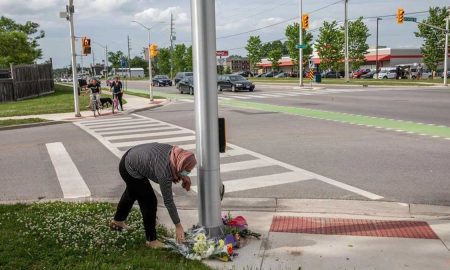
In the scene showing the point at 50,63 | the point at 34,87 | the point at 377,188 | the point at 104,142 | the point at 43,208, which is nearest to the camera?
the point at 43,208

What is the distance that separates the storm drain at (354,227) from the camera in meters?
5.57

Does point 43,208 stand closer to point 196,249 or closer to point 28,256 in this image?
point 28,256

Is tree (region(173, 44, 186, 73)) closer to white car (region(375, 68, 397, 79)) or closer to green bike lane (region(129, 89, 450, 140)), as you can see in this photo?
white car (region(375, 68, 397, 79))

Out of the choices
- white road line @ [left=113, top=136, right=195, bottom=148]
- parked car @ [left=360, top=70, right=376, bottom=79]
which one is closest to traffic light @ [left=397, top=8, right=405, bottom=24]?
white road line @ [left=113, top=136, right=195, bottom=148]

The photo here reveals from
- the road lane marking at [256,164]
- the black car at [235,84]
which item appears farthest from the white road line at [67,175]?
the black car at [235,84]

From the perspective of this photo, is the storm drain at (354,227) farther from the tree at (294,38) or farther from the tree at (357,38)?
the tree at (294,38)

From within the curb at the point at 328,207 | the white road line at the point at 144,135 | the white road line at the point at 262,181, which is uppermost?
the white road line at the point at 144,135

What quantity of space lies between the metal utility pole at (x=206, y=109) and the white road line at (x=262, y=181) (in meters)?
2.53

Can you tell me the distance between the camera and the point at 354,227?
5816 millimetres

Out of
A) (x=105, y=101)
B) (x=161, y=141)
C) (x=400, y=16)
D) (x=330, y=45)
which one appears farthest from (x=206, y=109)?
(x=330, y=45)

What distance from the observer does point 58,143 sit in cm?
1355

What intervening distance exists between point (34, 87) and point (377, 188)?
34.6 metres

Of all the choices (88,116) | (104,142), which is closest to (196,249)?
(104,142)

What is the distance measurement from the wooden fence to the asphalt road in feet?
56.4
